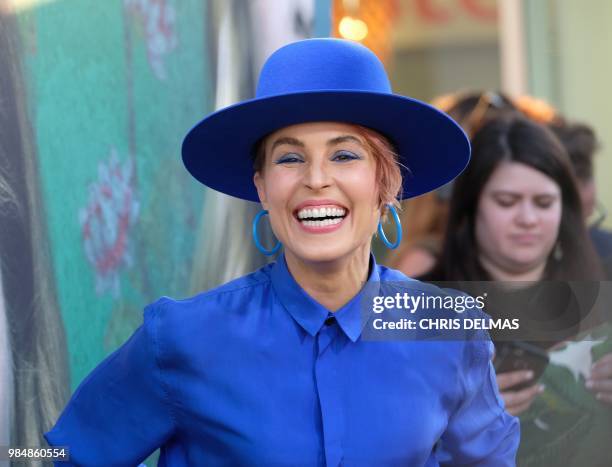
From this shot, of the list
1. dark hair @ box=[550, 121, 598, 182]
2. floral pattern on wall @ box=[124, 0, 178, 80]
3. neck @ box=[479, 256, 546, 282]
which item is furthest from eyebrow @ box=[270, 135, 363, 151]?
dark hair @ box=[550, 121, 598, 182]

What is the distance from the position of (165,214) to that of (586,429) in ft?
5.12

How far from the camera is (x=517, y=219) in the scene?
3.98m

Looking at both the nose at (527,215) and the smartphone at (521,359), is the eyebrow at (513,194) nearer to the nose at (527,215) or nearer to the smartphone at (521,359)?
the nose at (527,215)

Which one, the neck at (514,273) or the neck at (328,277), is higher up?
the neck at (328,277)

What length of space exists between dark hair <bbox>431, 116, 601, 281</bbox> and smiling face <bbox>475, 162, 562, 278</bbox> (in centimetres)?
3

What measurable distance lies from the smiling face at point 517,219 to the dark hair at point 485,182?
0.03 meters

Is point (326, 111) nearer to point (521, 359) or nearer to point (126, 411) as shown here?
point (126, 411)

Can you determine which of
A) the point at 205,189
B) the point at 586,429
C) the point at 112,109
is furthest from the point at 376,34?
the point at 586,429

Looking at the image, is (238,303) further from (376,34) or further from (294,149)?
(376,34)

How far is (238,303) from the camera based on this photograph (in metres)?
2.46

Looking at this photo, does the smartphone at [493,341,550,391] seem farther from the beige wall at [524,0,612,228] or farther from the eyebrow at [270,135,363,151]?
the beige wall at [524,0,612,228]

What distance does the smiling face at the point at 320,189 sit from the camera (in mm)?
2389

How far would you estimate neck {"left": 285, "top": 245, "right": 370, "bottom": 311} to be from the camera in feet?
8.11

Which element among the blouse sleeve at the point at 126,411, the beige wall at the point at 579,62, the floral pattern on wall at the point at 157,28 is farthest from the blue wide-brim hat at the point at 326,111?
the beige wall at the point at 579,62
